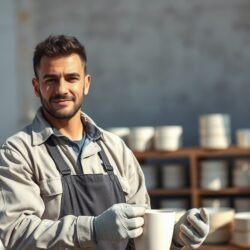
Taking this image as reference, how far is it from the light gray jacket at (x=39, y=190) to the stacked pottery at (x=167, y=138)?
1.97 metres

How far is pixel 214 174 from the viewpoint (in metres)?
3.94

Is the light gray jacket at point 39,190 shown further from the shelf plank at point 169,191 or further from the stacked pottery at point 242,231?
the shelf plank at point 169,191

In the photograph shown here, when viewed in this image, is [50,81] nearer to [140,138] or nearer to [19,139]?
[19,139]

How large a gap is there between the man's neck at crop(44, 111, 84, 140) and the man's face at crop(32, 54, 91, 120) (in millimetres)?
24

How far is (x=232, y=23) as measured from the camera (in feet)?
14.4

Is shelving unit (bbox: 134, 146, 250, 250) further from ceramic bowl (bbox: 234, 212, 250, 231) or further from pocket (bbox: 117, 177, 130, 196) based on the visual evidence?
pocket (bbox: 117, 177, 130, 196)

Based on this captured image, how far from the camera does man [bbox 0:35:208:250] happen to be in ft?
5.51

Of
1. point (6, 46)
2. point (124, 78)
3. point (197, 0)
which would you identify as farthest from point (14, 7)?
point (197, 0)

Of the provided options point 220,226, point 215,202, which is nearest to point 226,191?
point 215,202

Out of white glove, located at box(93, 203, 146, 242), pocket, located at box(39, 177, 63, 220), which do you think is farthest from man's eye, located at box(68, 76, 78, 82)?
white glove, located at box(93, 203, 146, 242)

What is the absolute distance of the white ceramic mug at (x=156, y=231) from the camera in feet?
5.81

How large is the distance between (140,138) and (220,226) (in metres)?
0.65

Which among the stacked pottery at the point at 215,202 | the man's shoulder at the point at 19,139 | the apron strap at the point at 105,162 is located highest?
the man's shoulder at the point at 19,139

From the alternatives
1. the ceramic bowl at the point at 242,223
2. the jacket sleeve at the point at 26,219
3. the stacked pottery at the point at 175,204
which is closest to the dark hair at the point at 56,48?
the jacket sleeve at the point at 26,219
